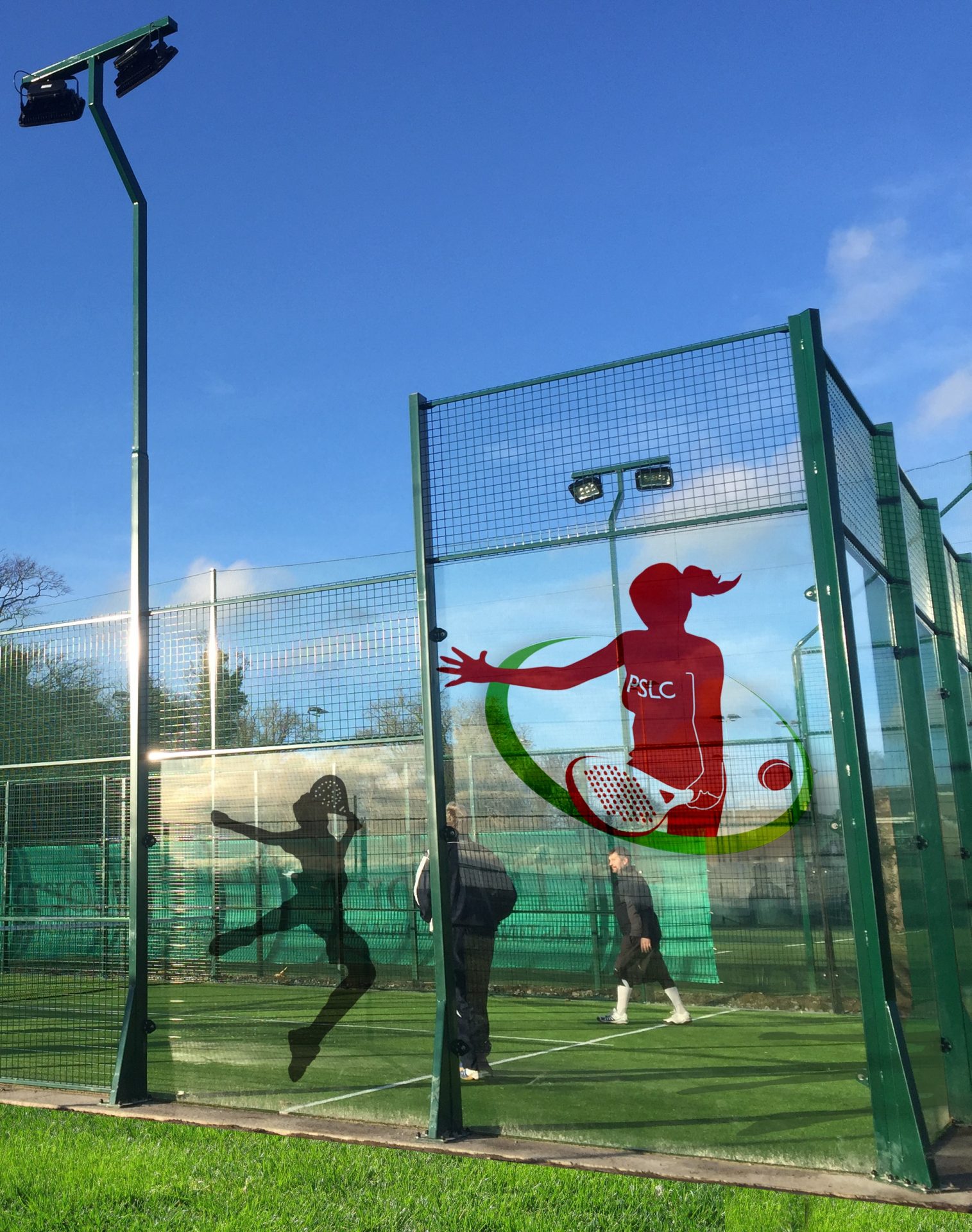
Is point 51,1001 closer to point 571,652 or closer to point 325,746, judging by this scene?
point 325,746

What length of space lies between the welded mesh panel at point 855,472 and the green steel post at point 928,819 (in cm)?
18

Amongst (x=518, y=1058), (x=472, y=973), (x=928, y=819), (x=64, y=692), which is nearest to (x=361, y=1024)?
(x=518, y=1058)

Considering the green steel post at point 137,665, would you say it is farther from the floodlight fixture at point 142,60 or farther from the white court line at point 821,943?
the white court line at point 821,943

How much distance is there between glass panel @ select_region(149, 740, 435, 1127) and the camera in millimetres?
7785

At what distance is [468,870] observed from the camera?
666 cm

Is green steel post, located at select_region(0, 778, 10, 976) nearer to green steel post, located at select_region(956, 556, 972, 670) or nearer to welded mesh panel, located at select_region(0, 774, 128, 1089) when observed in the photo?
welded mesh panel, located at select_region(0, 774, 128, 1089)

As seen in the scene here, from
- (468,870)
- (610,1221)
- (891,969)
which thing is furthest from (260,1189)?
(891,969)

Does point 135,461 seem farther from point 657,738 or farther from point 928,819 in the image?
point 928,819

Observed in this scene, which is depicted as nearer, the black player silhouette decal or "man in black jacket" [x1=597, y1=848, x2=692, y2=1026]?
"man in black jacket" [x1=597, y1=848, x2=692, y2=1026]

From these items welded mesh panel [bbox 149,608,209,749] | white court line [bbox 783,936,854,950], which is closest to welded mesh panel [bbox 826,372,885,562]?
white court line [bbox 783,936,854,950]

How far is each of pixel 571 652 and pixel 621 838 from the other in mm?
1027

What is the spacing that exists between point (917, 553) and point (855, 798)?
2627 mm

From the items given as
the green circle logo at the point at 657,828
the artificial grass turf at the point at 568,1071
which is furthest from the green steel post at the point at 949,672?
the green circle logo at the point at 657,828

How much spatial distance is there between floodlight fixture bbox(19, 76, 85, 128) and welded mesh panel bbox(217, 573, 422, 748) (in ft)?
11.8
